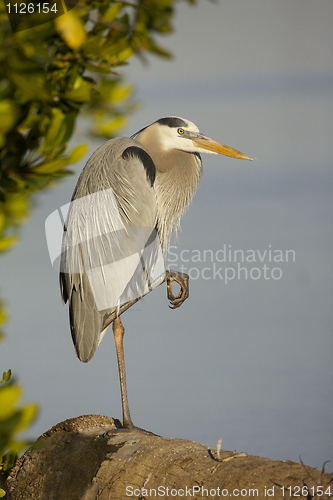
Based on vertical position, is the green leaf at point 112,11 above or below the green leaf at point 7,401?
above

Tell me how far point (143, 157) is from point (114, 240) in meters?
0.56

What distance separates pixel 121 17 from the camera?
1306 millimetres

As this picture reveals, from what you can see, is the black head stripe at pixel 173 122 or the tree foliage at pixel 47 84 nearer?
the tree foliage at pixel 47 84

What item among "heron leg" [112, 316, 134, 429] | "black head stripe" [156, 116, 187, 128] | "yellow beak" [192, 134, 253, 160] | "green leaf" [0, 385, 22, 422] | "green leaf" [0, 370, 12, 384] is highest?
"black head stripe" [156, 116, 187, 128]

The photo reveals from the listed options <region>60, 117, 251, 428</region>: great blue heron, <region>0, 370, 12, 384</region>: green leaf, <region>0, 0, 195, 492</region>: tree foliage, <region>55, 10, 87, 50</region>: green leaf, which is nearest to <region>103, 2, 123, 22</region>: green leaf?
<region>0, 0, 195, 492</region>: tree foliage

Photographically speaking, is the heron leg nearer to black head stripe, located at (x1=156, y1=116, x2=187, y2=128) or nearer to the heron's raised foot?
the heron's raised foot

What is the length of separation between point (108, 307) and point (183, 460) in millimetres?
1127

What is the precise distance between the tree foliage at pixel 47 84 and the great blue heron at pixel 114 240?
1660 mm

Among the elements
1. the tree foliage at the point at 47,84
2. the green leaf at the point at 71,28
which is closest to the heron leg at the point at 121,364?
the tree foliage at the point at 47,84

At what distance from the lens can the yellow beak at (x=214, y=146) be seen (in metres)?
3.11

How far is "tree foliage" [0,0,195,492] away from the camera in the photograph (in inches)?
31.8

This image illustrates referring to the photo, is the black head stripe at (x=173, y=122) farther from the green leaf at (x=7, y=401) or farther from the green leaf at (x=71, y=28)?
the green leaf at (x=7, y=401)

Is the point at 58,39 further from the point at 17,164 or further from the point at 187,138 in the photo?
the point at 187,138

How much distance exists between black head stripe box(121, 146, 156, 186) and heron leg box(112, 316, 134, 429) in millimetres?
969
